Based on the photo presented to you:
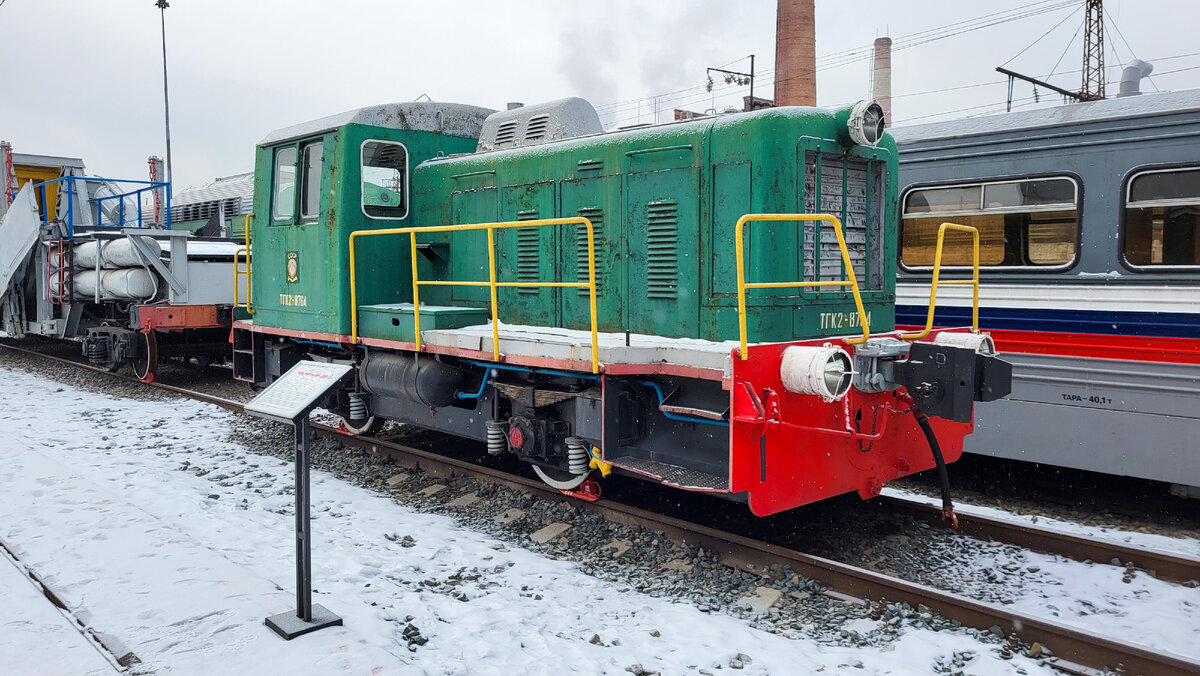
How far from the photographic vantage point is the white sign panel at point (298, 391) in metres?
4.03

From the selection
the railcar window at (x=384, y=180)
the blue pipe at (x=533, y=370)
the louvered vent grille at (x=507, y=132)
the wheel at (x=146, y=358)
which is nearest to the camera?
the blue pipe at (x=533, y=370)

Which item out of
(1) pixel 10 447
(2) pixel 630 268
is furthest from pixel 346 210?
(1) pixel 10 447

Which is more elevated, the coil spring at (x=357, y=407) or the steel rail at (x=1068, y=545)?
the coil spring at (x=357, y=407)

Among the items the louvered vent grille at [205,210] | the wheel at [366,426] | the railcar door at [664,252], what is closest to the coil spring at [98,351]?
the louvered vent grille at [205,210]

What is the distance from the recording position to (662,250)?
569 cm

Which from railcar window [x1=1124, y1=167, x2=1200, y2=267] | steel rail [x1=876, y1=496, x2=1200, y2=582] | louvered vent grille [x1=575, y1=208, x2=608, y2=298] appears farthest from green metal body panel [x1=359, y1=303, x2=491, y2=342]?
railcar window [x1=1124, y1=167, x2=1200, y2=267]

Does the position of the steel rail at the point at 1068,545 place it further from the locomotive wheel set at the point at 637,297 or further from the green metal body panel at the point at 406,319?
the green metal body panel at the point at 406,319

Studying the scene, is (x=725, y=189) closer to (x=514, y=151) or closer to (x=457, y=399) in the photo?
(x=514, y=151)

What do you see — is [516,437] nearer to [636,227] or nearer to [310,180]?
[636,227]

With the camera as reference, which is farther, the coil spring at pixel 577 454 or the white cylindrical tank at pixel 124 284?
the white cylindrical tank at pixel 124 284

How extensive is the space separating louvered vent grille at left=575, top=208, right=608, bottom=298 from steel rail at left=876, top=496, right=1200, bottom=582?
2.74 meters

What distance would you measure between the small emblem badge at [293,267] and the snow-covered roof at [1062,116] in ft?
18.4

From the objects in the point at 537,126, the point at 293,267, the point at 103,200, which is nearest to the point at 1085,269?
the point at 537,126

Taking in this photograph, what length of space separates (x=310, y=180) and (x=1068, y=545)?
6.59m
